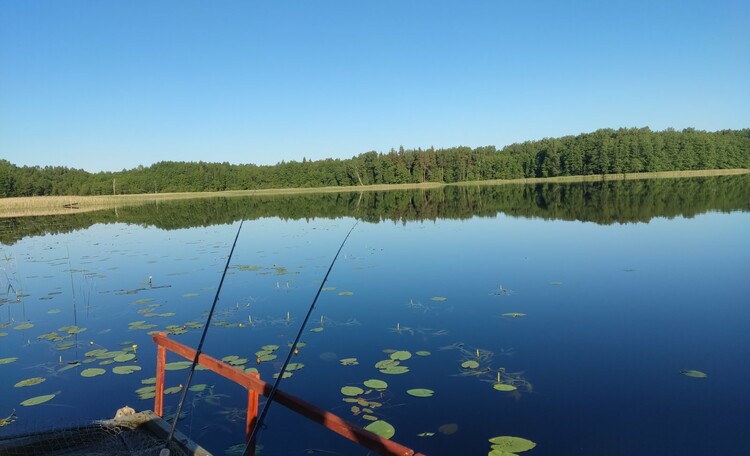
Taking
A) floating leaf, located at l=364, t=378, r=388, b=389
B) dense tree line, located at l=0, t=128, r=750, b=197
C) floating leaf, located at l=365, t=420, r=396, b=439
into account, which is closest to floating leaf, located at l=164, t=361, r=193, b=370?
floating leaf, located at l=364, t=378, r=388, b=389

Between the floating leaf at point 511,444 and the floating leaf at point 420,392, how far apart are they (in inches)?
51.5

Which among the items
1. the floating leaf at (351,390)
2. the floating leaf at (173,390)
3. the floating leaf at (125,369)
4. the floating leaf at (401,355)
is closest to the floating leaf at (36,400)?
the floating leaf at (125,369)

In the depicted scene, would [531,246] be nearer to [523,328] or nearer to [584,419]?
[523,328]

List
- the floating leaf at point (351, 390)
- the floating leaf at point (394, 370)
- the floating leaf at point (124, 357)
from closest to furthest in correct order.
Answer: the floating leaf at point (351, 390)
the floating leaf at point (394, 370)
the floating leaf at point (124, 357)

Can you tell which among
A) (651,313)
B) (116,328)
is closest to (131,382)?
(116,328)

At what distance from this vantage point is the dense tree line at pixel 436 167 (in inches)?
3477

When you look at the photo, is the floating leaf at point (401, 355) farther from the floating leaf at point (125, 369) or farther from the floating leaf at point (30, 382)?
the floating leaf at point (30, 382)

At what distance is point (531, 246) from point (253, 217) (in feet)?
89.5

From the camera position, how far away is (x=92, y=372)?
25.9ft

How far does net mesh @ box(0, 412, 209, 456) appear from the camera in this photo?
4672 millimetres

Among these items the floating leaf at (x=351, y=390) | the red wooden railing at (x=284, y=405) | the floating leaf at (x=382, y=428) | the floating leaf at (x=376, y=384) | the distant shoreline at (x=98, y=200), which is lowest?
the floating leaf at (x=351, y=390)

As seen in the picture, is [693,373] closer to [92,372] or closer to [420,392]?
[420,392]

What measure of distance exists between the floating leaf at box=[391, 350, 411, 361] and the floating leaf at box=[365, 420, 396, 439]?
86.8 inches

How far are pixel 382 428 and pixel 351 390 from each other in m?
1.32
